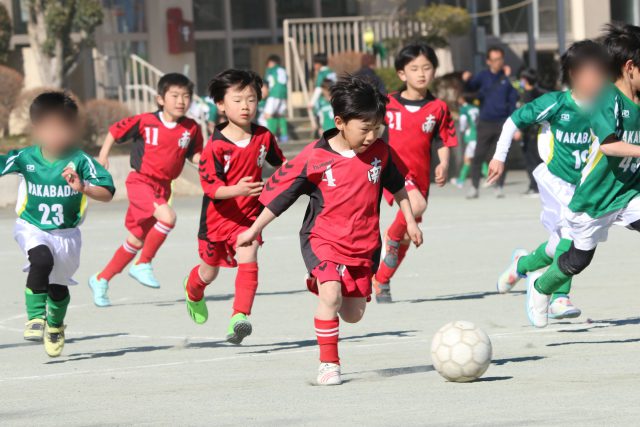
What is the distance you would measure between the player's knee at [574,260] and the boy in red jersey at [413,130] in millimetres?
2535

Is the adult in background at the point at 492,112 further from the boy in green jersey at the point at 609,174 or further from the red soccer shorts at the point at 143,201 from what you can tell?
the boy in green jersey at the point at 609,174

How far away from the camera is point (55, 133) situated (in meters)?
9.01

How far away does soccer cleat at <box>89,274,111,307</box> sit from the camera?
1183 centimetres

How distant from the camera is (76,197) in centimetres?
905

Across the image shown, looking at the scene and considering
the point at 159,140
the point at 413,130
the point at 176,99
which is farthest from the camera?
the point at 159,140

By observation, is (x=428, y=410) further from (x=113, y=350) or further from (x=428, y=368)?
(x=113, y=350)

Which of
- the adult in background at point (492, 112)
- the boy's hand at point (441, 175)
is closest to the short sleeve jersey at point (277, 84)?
the adult in background at point (492, 112)

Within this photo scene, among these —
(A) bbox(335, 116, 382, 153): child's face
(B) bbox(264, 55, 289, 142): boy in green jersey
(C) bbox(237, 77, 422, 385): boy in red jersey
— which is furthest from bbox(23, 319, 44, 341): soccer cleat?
(B) bbox(264, 55, 289, 142): boy in green jersey

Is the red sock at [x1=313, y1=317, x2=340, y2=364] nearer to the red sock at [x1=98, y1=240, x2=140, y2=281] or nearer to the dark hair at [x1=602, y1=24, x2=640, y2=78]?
the dark hair at [x1=602, y1=24, x2=640, y2=78]

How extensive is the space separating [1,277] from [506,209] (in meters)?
7.66

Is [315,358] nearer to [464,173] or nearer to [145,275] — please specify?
[145,275]

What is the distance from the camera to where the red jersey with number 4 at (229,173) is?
30.7ft

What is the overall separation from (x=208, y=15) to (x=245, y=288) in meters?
22.0

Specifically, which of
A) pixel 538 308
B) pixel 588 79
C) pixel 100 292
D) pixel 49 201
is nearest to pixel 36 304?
pixel 49 201
